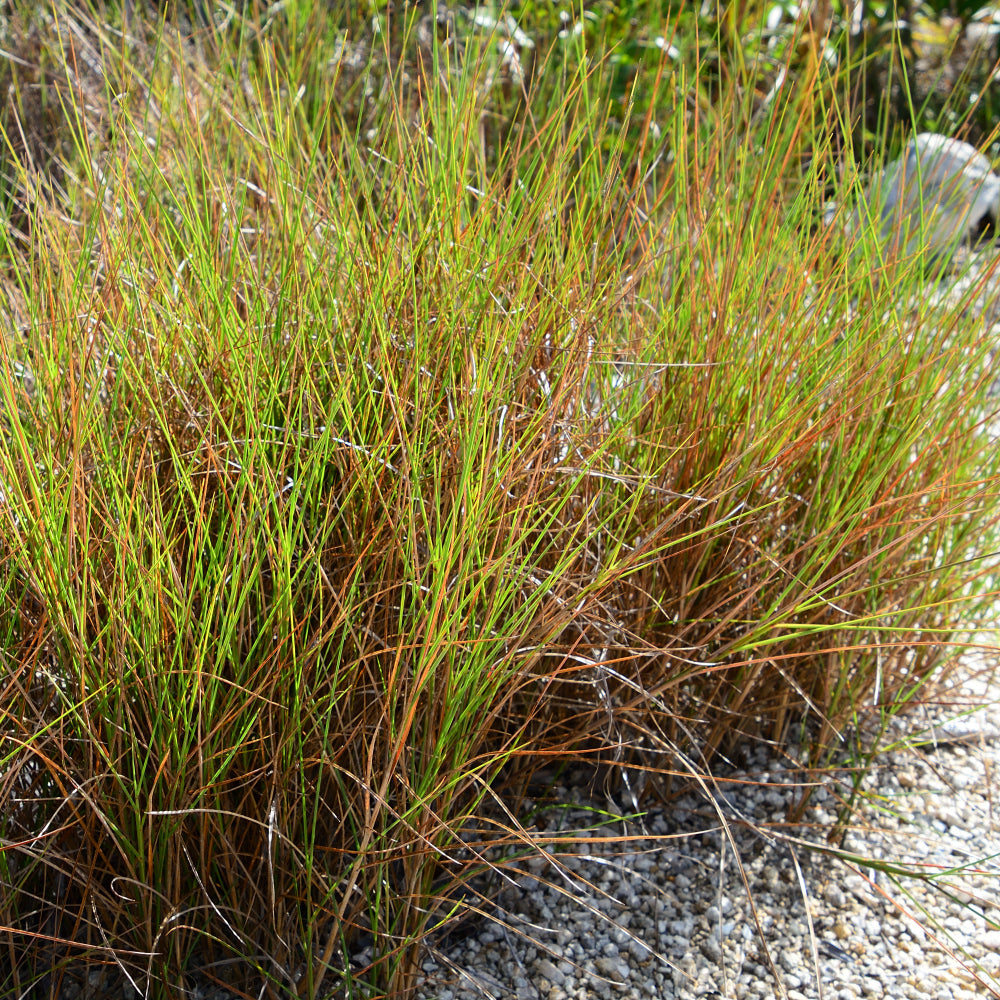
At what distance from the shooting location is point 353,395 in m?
1.38

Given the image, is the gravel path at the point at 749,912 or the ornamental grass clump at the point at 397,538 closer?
the ornamental grass clump at the point at 397,538

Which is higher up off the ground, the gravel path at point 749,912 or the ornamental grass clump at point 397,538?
the ornamental grass clump at point 397,538

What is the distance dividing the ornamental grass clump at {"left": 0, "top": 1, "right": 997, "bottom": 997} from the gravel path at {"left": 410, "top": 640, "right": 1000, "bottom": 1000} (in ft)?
0.34

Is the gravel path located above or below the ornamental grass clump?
below

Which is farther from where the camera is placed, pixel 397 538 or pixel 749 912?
pixel 749 912

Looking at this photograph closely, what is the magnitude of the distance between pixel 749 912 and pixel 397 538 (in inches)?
31.6

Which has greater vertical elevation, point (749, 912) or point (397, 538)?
point (397, 538)

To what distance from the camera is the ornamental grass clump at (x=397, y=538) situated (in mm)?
1101

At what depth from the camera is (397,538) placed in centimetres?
117

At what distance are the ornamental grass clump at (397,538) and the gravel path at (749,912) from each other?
0.34 feet

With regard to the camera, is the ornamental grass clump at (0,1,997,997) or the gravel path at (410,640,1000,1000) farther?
the gravel path at (410,640,1000,1000)

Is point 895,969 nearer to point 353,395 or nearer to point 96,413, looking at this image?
point 353,395

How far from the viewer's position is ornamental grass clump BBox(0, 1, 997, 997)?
1.10 m

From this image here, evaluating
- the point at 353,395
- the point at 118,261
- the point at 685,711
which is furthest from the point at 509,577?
the point at 118,261
